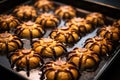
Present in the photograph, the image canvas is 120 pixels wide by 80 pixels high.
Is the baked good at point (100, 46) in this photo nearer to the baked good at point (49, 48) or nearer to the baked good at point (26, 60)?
the baked good at point (49, 48)

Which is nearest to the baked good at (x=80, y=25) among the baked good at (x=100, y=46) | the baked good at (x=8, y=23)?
the baked good at (x=100, y=46)

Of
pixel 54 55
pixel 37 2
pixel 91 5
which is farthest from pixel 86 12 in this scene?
pixel 54 55

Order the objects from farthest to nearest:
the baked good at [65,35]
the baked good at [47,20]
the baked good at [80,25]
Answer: the baked good at [47,20], the baked good at [80,25], the baked good at [65,35]

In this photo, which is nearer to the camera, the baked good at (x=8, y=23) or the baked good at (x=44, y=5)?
the baked good at (x=8, y=23)

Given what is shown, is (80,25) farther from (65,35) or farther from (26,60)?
(26,60)

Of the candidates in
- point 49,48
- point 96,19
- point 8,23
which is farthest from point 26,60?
point 96,19

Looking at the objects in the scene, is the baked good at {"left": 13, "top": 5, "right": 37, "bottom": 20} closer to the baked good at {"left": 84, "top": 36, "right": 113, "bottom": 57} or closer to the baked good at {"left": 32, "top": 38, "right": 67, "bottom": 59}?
the baked good at {"left": 32, "top": 38, "right": 67, "bottom": 59}

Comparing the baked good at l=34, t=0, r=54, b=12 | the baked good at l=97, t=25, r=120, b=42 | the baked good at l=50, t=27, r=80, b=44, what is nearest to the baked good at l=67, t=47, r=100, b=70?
the baked good at l=50, t=27, r=80, b=44
